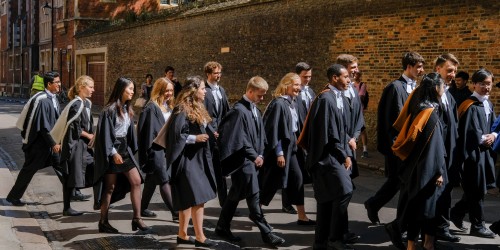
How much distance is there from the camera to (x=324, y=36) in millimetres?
15875

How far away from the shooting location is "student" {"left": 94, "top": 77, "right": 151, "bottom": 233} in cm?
720

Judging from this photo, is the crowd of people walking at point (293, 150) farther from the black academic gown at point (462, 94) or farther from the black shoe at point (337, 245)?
the black academic gown at point (462, 94)

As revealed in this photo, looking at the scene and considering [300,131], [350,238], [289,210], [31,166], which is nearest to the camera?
[350,238]

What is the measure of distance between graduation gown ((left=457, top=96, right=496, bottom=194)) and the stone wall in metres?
5.06

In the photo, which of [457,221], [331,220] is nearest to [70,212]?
[331,220]

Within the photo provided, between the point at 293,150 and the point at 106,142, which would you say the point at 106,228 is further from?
the point at 293,150

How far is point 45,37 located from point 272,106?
134 feet

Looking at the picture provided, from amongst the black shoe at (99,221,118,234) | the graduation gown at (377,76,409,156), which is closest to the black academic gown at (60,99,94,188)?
the black shoe at (99,221,118,234)

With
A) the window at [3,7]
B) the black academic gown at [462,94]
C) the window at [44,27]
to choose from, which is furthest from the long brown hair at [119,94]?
the window at [3,7]

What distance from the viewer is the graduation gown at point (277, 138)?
7.54 meters

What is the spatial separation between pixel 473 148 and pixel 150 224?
3.85 metres

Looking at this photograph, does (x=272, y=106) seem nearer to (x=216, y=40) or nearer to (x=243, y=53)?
(x=243, y=53)

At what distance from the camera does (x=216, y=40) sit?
20.9 meters

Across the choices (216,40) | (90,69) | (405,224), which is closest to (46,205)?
(405,224)
